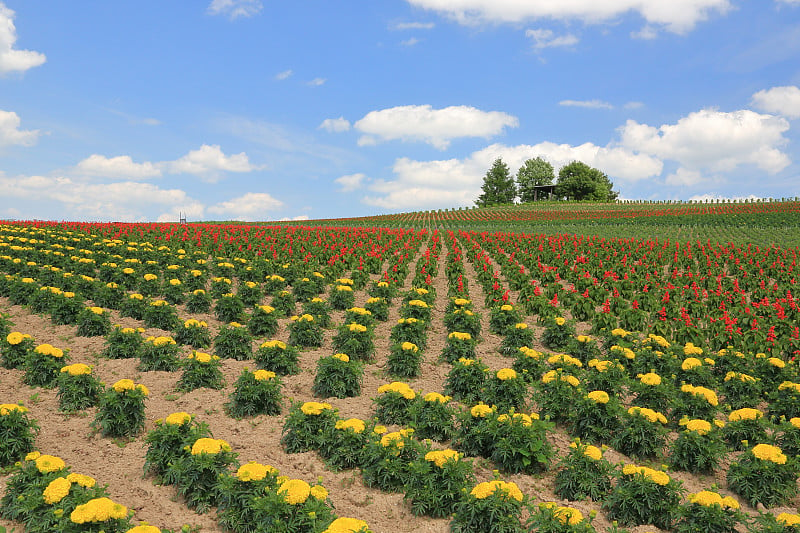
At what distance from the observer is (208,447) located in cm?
571

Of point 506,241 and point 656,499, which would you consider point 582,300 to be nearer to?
point 656,499

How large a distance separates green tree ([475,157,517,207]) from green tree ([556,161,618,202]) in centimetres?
1111

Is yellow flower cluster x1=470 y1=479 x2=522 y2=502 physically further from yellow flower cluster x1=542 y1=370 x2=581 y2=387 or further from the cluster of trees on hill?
the cluster of trees on hill

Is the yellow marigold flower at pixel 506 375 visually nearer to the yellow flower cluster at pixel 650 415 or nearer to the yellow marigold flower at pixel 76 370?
the yellow flower cluster at pixel 650 415

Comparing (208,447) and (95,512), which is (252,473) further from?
(95,512)

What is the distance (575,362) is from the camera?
354 inches

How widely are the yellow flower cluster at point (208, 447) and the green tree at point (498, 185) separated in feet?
361

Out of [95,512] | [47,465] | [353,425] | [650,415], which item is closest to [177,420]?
[47,465]

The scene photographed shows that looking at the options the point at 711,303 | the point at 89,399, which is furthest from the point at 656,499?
the point at 711,303

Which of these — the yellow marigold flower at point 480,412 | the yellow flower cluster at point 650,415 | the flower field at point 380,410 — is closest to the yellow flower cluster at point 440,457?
the flower field at point 380,410

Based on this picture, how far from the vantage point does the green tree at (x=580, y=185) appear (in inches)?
4237

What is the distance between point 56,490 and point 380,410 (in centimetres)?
425

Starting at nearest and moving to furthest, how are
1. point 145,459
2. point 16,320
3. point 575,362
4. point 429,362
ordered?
point 145,459 < point 575,362 < point 429,362 < point 16,320

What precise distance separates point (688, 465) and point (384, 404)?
14.7 feet
